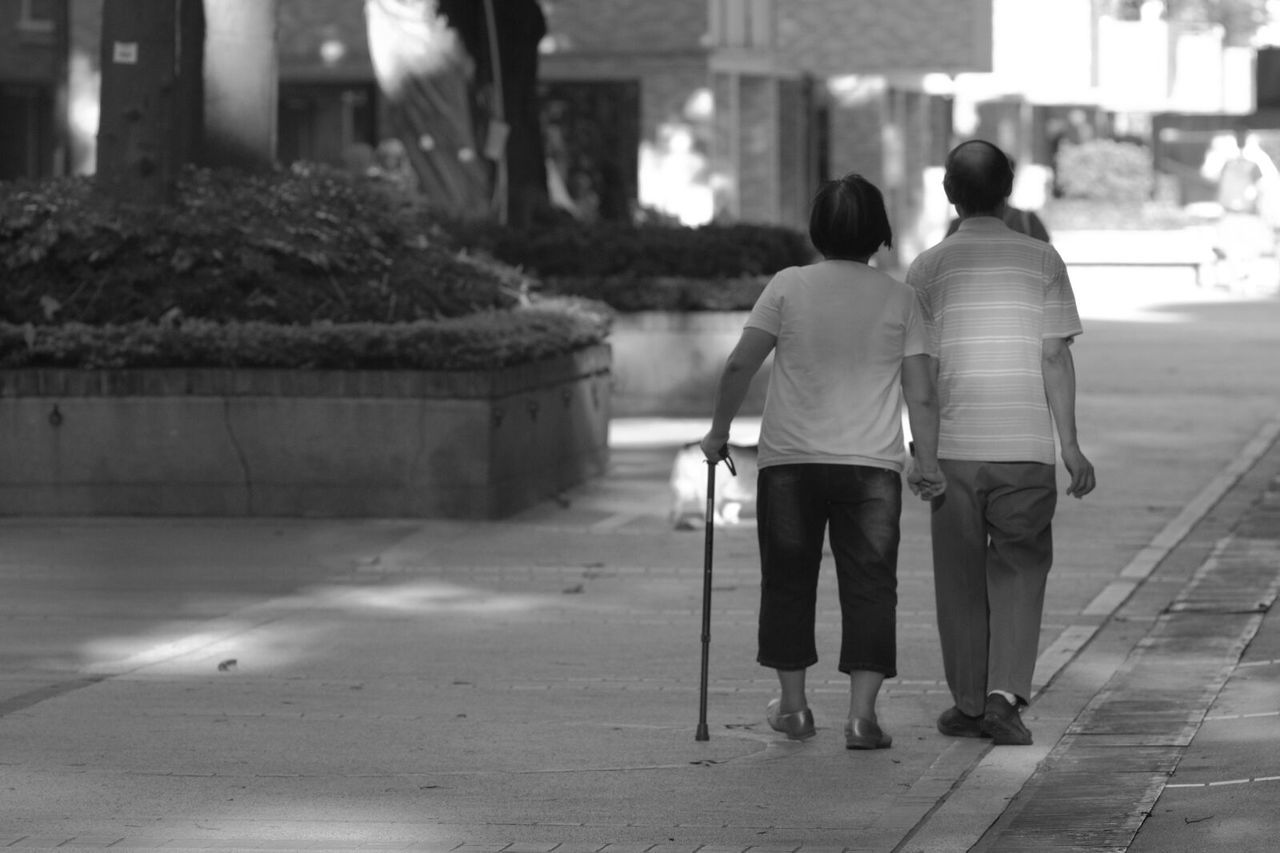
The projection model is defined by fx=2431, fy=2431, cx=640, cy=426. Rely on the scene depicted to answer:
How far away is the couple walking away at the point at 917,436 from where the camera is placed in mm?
7324

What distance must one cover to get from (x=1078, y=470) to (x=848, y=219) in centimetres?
104

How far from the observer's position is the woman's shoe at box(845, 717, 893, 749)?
7.34 m

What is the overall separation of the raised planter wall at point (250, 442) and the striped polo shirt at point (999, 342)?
16.5ft

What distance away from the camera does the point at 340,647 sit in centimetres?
916

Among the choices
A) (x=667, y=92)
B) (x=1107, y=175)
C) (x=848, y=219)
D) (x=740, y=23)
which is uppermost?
(x=740, y=23)

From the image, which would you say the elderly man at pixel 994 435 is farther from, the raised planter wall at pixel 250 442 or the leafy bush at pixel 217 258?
the leafy bush at pixel 217 258

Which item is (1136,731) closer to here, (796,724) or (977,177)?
(796,724)

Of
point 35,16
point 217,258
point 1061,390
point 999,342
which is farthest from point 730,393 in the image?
point 35,16

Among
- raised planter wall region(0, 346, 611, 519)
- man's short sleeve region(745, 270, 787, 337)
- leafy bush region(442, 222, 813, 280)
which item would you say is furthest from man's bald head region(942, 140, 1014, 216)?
leafy bush region(442, 222, 813, 280)

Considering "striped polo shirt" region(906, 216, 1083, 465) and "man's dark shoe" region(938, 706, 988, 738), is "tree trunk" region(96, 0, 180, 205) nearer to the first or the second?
"striped polo shirt" region(906, 216, 1083, 465)

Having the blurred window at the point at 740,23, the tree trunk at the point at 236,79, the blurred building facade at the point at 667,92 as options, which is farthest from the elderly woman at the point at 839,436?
the blurred window at the point at 740,23

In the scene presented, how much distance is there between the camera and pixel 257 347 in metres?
12.4

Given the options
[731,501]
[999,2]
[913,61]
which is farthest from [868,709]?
[999,2]

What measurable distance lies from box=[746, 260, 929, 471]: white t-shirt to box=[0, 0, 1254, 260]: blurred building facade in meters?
16.3
